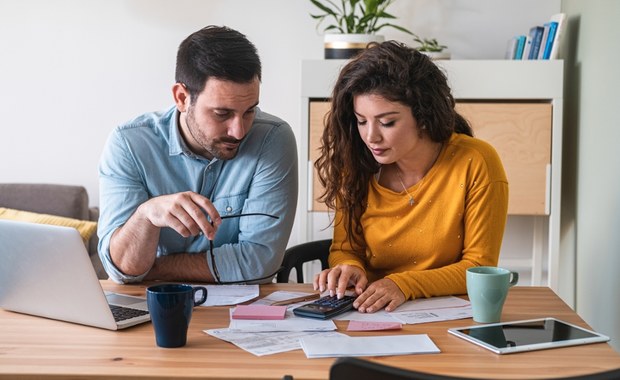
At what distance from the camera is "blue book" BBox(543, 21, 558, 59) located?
3.17m

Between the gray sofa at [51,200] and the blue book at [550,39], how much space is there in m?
2.09

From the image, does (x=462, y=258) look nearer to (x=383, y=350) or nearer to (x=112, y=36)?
(x=383, y=350)

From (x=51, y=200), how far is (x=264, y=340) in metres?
2.35

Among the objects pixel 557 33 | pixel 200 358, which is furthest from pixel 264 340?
pixel 557 33

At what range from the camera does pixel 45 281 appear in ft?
4.89

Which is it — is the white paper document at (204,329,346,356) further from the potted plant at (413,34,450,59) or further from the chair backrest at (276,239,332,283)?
the potted plant at (413,34,450,59)

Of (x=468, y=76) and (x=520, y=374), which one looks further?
(x=468, y=76)

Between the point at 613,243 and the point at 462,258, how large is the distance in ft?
3.01

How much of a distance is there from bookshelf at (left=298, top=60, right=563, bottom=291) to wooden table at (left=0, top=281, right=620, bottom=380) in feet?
5.82

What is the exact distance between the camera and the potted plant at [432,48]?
10.5 feet

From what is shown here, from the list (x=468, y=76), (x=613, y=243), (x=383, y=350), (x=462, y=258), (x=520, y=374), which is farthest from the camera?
(x=468, y=76)

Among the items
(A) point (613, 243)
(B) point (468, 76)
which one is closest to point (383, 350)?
(A) point (613, 243)

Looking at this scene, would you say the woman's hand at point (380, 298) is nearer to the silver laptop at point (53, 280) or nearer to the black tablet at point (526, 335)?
the black tablet at point (526, 335)

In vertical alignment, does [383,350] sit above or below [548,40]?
below
